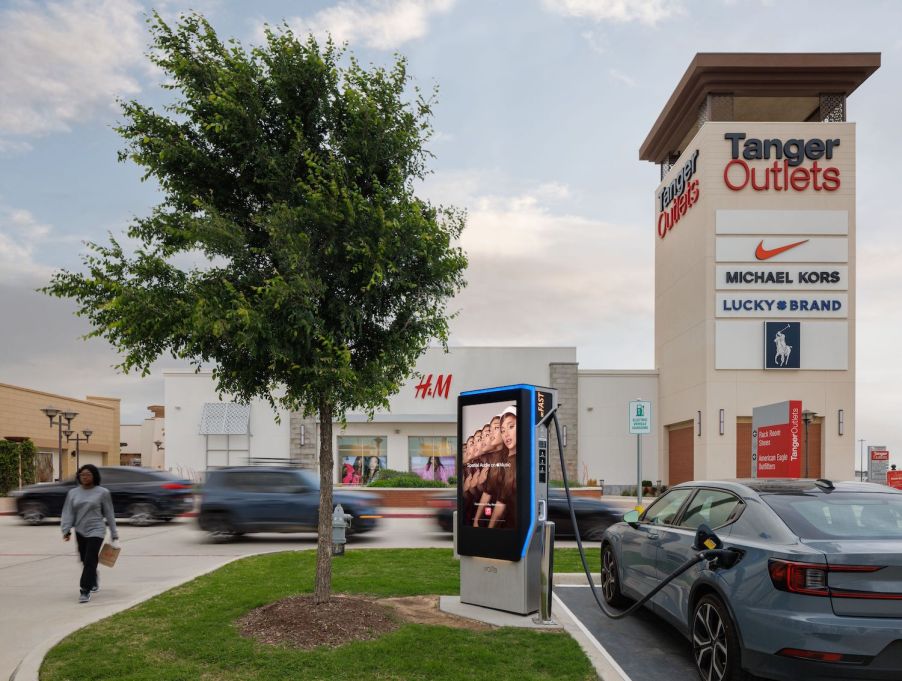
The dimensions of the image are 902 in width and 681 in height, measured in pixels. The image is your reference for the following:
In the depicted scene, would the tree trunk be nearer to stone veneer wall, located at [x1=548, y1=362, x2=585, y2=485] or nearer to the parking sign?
the parking sign

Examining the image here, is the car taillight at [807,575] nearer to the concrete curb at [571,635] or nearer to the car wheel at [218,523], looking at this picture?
the concrete curb at [571,635]

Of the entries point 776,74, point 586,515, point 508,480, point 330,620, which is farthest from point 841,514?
point 776,74

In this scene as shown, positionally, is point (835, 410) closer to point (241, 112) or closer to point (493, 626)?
point (493, 626)

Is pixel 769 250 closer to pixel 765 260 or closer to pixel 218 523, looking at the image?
pixel 765 260

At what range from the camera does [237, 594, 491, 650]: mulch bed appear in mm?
6902

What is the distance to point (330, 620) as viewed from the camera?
7262mm

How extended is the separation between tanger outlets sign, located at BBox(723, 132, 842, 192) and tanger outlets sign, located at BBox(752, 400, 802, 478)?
1646 centimetres

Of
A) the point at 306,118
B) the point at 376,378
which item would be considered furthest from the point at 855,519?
the point at 306,118

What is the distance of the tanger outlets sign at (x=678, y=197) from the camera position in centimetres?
3378

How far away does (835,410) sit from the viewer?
31.8 m

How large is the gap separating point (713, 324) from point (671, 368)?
15.2 feet

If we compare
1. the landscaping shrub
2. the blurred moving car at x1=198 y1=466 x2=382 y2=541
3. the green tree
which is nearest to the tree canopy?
the green tree

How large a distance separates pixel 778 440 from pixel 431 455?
21.2 m

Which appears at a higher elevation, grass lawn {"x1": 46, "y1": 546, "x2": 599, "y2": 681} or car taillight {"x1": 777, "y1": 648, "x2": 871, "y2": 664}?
car taillight {"x1": 777, "y1": 648, "x2": 871, "y2": 664}
